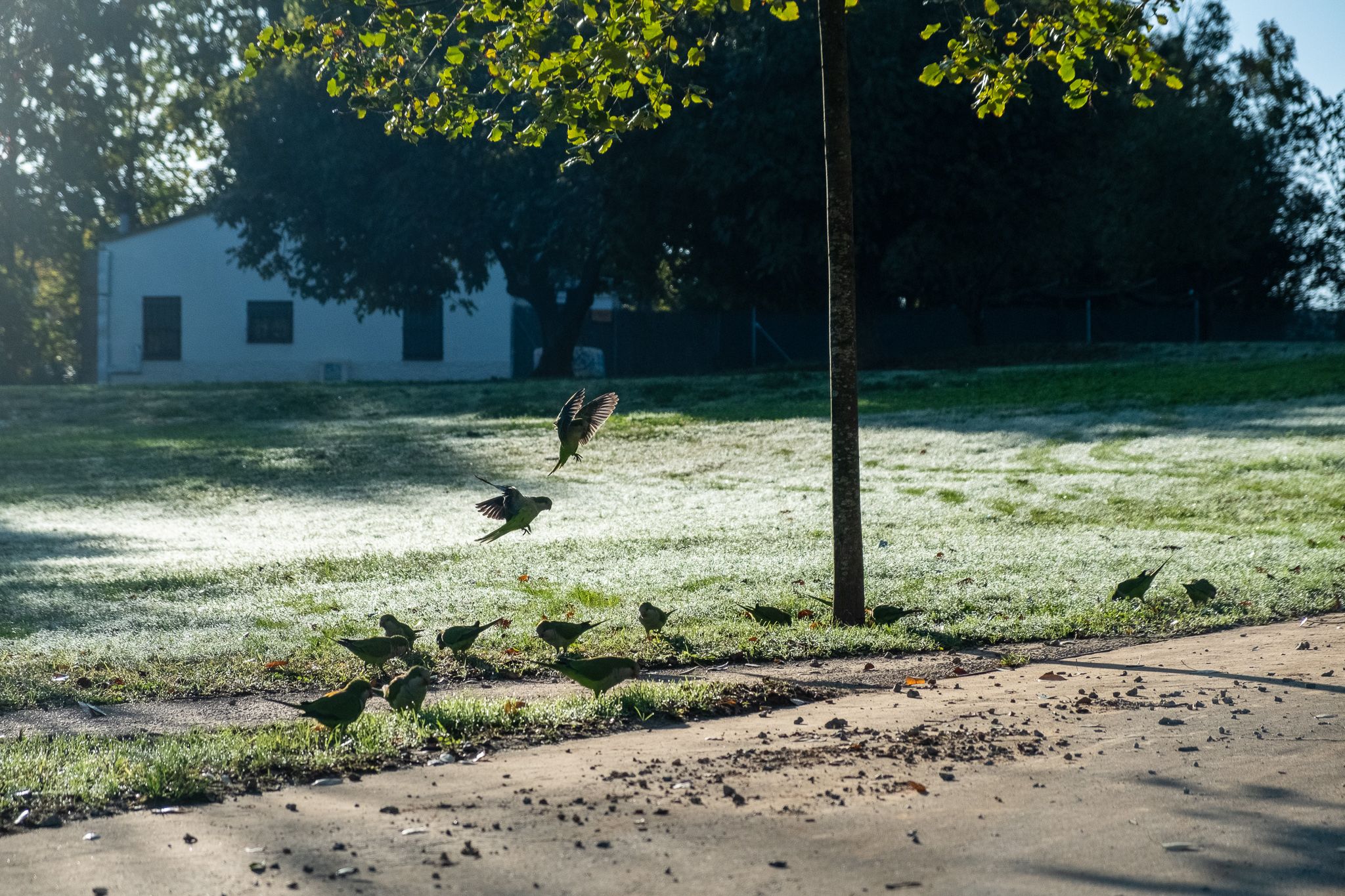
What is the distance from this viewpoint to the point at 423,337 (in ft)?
124

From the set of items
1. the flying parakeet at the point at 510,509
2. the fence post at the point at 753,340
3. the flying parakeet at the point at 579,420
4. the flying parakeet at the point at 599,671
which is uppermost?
the fence post at the point at 753,340

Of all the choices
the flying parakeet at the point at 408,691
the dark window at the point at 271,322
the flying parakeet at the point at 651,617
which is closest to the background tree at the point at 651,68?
the flying parakeet at the point at 651,617

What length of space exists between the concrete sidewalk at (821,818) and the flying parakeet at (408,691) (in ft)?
2.17

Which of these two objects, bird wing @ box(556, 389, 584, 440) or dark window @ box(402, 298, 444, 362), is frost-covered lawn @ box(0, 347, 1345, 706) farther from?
dark window @ box(402, 298, 444, 362)

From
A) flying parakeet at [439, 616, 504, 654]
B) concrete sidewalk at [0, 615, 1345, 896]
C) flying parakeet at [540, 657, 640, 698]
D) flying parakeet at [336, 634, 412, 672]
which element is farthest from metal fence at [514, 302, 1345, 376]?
concrete sidewalk at [0, 615, 1345, 896]

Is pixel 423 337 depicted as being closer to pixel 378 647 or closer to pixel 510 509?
pixel 378 647

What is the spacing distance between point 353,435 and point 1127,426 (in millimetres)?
11196

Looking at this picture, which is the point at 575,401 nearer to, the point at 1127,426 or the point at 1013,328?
the point at 1127,426

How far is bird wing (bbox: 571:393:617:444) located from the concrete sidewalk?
5.02 feet

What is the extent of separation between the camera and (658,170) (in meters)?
26.9

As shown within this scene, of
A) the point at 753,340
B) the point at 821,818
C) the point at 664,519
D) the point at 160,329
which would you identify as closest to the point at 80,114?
the point at 160,329

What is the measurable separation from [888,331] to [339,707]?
32804 mm

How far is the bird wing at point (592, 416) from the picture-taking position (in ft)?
20.4

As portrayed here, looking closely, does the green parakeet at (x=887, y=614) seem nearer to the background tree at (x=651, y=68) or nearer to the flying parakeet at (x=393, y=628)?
the background tree at (x=651, y=68)
